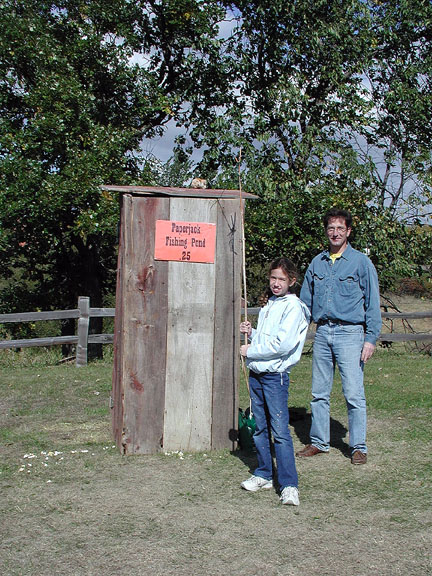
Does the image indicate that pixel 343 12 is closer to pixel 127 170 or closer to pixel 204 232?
pixel 127 170

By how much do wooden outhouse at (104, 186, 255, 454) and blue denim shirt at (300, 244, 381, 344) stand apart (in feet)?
2.26

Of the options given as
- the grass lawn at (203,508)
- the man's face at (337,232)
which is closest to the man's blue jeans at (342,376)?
the grass lawn at (203,508)

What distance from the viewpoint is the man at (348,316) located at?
486 centimetres

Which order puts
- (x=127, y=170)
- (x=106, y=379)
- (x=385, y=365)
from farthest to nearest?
1. (x=127, y=170)
2. (x=385, y=365)
3. (x=106, y=379)

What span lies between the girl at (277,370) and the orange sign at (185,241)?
951 mm

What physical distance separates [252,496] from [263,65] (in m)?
11.9

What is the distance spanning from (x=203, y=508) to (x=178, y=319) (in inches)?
61.7

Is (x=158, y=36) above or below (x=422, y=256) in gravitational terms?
above

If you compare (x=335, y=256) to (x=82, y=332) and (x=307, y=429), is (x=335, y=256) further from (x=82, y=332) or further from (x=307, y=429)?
(x=82, y=332)

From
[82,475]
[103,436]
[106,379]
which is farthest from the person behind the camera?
[106,379]

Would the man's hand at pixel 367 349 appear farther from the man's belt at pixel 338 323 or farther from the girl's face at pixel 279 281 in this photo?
the girl's face at pixel 279 281

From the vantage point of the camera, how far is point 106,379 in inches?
352

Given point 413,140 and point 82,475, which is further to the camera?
point 413,140

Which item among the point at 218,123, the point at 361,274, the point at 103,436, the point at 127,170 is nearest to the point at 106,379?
the point at 103,436
